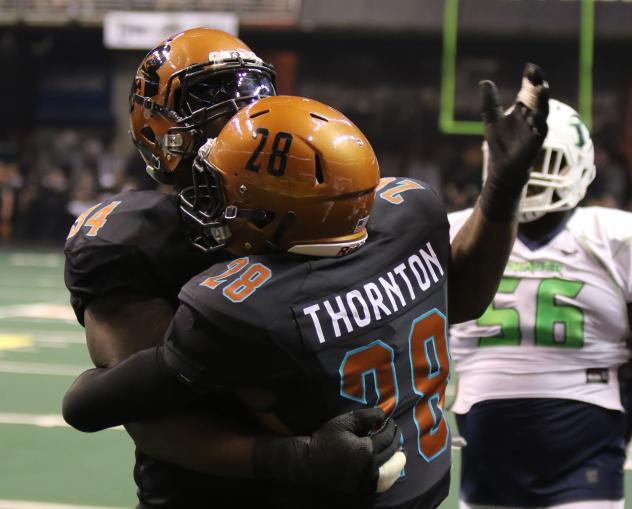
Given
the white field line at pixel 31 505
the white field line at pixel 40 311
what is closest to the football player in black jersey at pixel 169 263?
the white field line at pixel 31 505

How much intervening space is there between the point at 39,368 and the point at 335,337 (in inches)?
248

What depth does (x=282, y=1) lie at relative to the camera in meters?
17.6

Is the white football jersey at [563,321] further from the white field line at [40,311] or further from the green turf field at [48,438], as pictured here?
the white field line at [40,311]

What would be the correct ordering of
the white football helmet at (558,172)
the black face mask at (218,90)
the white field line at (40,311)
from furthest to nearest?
the white field line at (40,311) < the white football helmet at (558,172) < the black face mask at (218,90)

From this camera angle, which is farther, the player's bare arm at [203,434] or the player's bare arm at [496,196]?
the player's bare arm at [496,196]

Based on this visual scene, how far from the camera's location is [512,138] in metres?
2.11

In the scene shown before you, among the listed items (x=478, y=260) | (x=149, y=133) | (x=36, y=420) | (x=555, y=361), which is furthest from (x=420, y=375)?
(x=36, y=420)

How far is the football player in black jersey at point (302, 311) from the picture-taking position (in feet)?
5.88

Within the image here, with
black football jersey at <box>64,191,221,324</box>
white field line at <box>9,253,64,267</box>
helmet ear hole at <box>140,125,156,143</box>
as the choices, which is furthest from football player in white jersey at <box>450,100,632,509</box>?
white field line at <box>9,253,64,267</box>

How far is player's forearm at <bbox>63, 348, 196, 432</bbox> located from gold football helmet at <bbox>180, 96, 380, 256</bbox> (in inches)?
11.1

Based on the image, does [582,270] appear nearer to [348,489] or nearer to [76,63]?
[348,489]

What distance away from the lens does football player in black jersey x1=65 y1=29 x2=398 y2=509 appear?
1.88 m

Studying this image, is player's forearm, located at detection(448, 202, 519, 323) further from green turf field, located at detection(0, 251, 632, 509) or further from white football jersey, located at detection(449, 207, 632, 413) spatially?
green turf field, located at detection(0, 251, 632, 509)

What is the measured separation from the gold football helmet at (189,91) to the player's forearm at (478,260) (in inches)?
20.1
